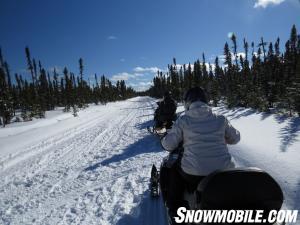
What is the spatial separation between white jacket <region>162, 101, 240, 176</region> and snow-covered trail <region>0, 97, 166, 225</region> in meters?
1.46

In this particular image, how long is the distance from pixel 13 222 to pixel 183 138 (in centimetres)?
329

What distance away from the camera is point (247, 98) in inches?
774

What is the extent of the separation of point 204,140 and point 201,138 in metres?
0.04

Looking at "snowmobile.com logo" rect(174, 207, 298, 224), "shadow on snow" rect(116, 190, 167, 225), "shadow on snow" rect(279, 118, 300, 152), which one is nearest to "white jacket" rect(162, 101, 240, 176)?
"snowmobile.com logo" rect(174, 207, 298, 224)

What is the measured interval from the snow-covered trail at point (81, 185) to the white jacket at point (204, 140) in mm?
1461

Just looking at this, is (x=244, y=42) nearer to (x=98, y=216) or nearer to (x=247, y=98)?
(x=247, y=98)

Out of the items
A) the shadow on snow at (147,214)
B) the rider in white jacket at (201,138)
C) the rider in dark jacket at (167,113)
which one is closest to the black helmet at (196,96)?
the rider in white jacket at (201,138)

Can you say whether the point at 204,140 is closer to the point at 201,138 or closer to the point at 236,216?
the point at 201,138

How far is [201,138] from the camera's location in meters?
3.02

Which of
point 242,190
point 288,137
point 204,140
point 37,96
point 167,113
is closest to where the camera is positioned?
point 242,190

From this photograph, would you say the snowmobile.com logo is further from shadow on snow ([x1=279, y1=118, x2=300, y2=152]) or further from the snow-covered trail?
shadow on snow ([x1=279, y1=118, x2=300, y2=152])

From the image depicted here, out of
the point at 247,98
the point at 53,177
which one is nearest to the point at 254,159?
the point at 53,177

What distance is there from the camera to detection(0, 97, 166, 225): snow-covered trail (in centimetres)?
443

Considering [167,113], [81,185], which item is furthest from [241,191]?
[167,113]
